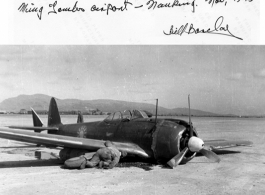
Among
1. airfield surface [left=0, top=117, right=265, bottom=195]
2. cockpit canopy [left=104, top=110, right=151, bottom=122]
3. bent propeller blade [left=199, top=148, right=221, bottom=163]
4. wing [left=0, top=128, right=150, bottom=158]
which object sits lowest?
airfield surface [left=0, top=117, right=265, bottom=195]

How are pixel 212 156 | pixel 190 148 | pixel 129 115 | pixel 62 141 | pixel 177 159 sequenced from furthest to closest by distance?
pixel 129 115
pixel 62 141
pixel 212 156
pixel 190 148
pixel 177 159

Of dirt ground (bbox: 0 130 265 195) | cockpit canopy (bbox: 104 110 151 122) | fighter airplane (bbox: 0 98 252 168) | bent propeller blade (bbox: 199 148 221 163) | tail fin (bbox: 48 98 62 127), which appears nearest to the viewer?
dirt ground (bbox: 0 130 265 195)

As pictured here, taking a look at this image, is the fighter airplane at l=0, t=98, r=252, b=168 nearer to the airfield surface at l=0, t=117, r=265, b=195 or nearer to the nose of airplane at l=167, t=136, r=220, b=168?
the nose of airplane at l=167, t=136, r=220, b=168

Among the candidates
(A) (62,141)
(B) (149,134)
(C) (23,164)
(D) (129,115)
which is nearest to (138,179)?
(B) (149,134)

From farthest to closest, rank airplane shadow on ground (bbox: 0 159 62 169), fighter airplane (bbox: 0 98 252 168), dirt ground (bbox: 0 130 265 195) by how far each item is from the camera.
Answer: airplane shadow on ground (bbox: 0 159 62 169), fighter airplane (bbox: 0 98 252 168), dirt ground (bbox: 0 130 265 195)

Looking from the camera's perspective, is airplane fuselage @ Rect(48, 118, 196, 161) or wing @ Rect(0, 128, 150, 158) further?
wing @ Rect(0, 128, 150, 158)

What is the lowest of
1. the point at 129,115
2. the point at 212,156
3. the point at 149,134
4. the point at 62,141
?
the point at 212,156
